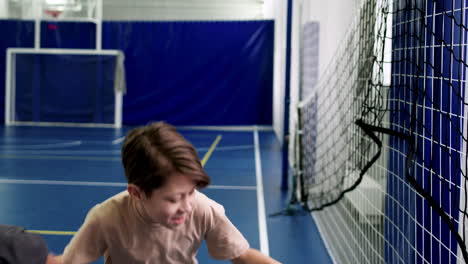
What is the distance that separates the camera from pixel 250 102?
11523mm

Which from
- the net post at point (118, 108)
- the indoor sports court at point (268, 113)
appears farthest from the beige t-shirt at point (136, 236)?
the net post at point (118, 108)

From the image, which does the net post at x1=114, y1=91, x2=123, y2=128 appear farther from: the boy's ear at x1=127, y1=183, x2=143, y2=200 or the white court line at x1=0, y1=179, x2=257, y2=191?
the boy's ear at x1=127, y1=183, x2=143, y2=200

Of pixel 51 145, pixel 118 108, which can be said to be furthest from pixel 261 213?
pixel 118 108

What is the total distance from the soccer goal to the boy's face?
33.6 ft

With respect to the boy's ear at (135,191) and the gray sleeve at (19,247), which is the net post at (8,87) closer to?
the boy's ear at (135,191)

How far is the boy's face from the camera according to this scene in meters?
1.20

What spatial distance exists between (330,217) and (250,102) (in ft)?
25.4

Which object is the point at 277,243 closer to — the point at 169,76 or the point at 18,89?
the point at 169,76

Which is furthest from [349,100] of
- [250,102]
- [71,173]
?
[250,102]

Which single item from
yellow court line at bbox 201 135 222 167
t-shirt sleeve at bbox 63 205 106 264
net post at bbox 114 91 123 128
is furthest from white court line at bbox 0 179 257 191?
net post at bbox 114 91 123 128

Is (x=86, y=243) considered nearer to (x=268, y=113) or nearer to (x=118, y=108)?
(x=118, y=108)

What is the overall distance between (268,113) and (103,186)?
676 cm

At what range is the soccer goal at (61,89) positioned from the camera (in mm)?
11250

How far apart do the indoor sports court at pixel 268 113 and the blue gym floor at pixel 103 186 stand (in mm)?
23
